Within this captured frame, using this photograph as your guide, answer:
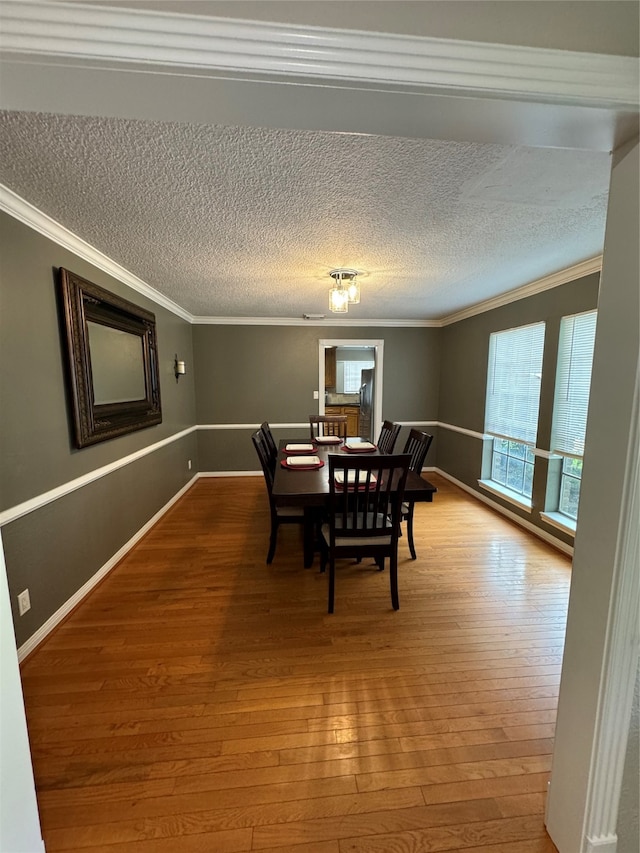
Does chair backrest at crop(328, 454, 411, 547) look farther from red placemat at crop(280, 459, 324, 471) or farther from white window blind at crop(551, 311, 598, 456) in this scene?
white window blind at crop(551, 311, 598, 456)

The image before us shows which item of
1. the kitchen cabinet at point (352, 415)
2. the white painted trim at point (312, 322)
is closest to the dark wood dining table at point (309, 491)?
the white painted trim at point (312, 322)

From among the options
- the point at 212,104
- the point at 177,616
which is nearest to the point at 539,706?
the point at 177,616

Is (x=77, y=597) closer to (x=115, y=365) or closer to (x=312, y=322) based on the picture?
(x=115, y=365)

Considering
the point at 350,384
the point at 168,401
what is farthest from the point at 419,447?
the point at 350,384

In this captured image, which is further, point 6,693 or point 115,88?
point 6,693

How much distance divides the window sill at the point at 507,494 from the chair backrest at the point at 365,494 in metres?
1.92

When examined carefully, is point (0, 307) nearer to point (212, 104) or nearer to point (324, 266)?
point (212, 104)

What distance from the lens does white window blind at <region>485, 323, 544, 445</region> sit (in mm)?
3318

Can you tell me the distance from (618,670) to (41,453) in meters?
2.60

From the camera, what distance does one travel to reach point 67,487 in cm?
212

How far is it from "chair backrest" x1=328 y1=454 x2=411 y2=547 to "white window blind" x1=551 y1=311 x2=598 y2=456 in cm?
171

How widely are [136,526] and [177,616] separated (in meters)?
1.26

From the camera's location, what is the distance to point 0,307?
166 cm

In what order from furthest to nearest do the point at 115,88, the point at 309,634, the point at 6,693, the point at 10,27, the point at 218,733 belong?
the point at 309,634
the point at 218,733
the point at 6,693
the point at 115,88
the point at 10,27
